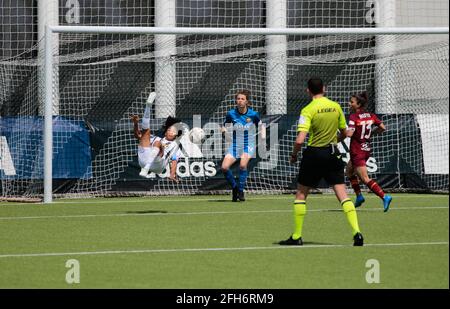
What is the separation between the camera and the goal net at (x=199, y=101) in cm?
2267

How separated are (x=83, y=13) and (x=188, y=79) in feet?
13.9

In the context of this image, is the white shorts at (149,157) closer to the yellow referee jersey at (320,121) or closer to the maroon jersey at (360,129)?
the maroon jersey at (360,129)

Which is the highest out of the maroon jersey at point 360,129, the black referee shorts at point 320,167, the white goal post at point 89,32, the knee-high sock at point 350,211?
the white goal post at point 89,32

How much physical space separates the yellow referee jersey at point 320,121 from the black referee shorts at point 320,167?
4.2 inches

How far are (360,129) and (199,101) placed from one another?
8433 mm

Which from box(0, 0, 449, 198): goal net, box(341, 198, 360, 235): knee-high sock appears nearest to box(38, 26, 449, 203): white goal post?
box(0, 0, 449, 198): goal net

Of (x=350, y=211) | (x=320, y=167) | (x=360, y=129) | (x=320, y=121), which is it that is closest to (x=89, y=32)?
(x=360, y=129)

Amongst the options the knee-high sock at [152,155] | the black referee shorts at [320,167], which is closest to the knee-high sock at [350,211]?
the black referee shorts at [320,167]

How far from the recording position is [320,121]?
498 inches

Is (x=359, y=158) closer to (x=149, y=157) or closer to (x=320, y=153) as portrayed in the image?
(x=149, y=157)

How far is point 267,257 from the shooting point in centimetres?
1188

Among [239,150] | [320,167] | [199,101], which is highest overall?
[199,101]

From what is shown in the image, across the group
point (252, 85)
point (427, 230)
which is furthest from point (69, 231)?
point (252, 85)

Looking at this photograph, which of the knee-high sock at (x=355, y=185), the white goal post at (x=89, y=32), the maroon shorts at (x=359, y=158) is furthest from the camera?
the white goal post at (x=89, y=32)
